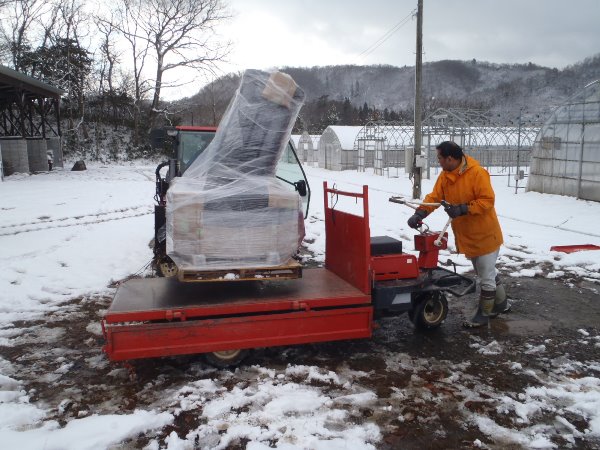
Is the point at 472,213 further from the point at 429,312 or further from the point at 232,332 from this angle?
the point at 232,332

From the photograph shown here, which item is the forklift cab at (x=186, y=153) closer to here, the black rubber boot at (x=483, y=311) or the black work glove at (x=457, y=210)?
the black work glove at (x=457, y=210)

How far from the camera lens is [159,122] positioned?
152 feet

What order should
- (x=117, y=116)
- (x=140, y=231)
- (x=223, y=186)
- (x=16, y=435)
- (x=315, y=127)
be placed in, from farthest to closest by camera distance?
(x=315, y=127)
(x=117, y=116)
(x=140, y=231)
(x=223, y=186)
(x=16, y=435)

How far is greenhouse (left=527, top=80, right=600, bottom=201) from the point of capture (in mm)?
15892

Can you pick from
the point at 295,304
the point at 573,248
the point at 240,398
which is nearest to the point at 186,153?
the point at 295,304

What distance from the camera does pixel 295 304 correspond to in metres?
4.53

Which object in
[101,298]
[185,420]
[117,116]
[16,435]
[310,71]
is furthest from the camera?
[310,71]

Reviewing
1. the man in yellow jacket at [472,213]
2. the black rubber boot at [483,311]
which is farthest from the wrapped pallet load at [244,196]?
the black rubber boot at [483,311]

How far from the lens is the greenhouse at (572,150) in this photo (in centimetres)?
1589

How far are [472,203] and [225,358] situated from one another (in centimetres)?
293

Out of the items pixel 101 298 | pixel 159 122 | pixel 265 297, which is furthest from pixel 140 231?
pixel 159 122

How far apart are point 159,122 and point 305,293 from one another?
44544 mm

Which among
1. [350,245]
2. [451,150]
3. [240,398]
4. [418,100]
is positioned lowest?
[240,398]

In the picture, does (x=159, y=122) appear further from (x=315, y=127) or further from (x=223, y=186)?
(x=223, y=186)
